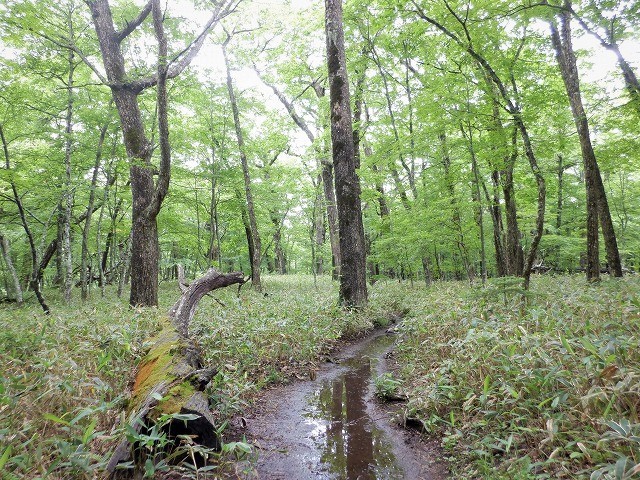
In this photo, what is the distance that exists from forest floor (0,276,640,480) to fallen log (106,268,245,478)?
0.15m

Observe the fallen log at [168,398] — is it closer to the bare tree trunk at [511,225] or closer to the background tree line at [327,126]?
the background tree line at [327,126]

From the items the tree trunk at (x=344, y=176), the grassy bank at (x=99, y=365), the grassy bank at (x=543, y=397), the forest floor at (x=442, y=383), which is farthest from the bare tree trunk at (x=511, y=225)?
the grassy bank at (x=99, y=365)

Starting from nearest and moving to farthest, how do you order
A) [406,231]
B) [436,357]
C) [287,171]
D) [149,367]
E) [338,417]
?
[149,367]
[338,417]
[436,357]
[406,231]
[287,171]

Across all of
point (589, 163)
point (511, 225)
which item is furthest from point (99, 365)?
point (511, 225)

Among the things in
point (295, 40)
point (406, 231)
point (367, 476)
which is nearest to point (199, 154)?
point (295, 40)

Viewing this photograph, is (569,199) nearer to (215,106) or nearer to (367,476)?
(215,106)

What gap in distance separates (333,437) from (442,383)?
1.39 metres

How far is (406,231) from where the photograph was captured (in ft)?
36.6

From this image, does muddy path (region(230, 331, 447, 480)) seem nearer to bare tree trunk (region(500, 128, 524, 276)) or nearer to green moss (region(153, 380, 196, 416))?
green moss (region(153, 380, 196, 416))

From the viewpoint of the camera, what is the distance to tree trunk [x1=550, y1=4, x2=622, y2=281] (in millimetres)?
7629

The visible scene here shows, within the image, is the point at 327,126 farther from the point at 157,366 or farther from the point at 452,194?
the point at 157,366

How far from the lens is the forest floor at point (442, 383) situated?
86.4 inches

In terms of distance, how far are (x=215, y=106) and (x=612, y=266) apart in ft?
44.7

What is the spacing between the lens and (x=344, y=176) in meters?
8.42
